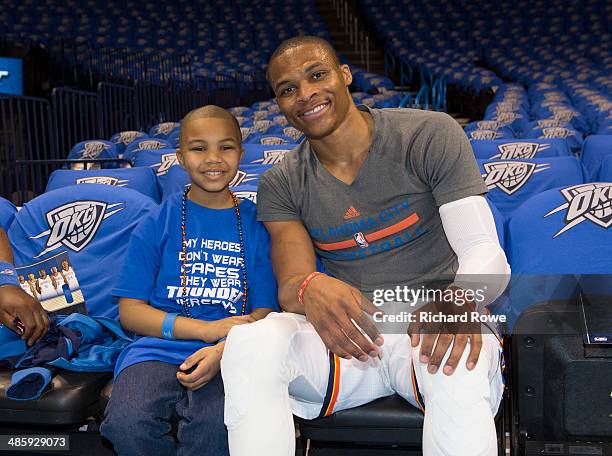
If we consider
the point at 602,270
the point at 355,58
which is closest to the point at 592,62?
the point at 355,58

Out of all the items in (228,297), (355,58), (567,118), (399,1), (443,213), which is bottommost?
(228,297)

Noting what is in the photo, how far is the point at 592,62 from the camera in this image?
11.7 m

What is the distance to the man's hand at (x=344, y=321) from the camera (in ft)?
5.11

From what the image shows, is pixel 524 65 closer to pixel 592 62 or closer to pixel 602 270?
pixel 592 62

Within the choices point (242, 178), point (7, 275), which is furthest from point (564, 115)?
point (7, 275)

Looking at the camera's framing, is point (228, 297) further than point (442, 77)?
No

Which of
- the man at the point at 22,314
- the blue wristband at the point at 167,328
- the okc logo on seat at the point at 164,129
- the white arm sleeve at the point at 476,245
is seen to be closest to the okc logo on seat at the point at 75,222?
the man at the point at 22,314

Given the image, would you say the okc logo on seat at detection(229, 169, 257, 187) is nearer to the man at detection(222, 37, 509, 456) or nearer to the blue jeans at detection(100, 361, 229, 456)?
the man at detection(222, 37, 509, 456)

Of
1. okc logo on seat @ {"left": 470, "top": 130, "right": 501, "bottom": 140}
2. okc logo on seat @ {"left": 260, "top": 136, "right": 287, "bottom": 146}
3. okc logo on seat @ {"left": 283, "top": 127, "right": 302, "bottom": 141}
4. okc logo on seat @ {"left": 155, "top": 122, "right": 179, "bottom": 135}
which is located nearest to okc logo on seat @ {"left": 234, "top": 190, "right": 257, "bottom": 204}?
okc logo on seat @ {"left": 260, "top": 136, "right": 287, "bottom": 146}

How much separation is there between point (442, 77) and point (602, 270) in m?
9.65

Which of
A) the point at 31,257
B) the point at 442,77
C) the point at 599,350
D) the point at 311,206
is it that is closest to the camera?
the point at 599,350

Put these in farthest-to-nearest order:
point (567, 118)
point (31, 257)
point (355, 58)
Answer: point (355, 58), point (567, 118), point (31, 257)

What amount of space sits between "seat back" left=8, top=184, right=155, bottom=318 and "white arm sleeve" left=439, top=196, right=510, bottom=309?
3.65ft

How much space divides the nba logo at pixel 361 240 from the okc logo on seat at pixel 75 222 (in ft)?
3.10
